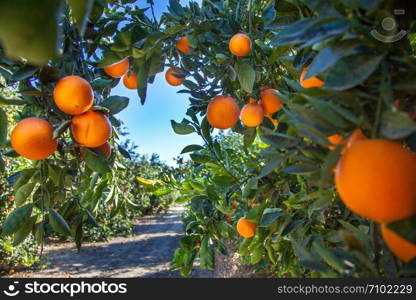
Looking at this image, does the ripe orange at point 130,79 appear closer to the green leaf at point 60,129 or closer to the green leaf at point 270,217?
the green leaf at point 60,129

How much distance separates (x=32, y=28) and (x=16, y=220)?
884 millimetres

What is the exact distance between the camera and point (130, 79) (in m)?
1.20

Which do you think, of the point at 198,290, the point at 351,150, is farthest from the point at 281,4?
the point at 198,290

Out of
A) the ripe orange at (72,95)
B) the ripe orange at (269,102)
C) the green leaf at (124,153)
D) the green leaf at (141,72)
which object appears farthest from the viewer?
the green leaf at (124,153)

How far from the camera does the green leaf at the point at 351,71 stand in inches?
15.1

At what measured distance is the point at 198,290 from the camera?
559 millimetres

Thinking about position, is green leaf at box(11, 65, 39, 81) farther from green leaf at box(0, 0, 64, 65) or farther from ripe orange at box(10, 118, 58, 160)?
green leaf at box(0, 0, 64, 65)

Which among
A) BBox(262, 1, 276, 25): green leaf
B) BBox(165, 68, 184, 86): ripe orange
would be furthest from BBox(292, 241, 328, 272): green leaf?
BBox(165, 68, 184, 86): ripe orange

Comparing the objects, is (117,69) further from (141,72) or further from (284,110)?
(284,110)

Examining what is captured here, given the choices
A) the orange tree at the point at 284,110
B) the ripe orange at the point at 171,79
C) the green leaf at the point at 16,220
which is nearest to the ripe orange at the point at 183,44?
the orange tree at the point at 284,110

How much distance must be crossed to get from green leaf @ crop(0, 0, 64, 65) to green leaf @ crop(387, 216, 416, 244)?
0.40 m

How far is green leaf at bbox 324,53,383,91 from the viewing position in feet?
1.26

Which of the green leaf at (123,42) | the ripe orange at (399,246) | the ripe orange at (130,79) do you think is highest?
the green leaf at (123,42)

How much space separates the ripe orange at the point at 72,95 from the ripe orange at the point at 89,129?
0.03 meters
